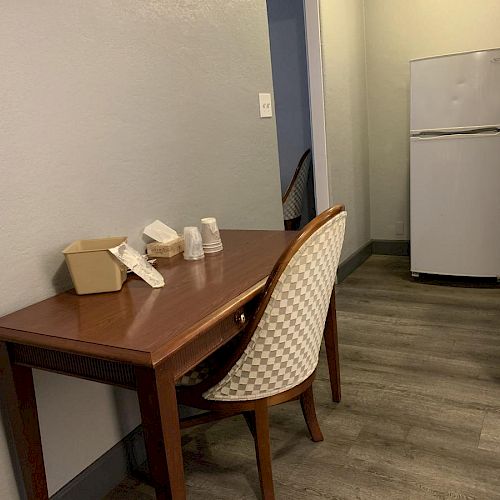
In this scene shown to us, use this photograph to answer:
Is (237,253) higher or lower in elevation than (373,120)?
lower

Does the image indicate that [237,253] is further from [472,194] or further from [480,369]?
[472,194]

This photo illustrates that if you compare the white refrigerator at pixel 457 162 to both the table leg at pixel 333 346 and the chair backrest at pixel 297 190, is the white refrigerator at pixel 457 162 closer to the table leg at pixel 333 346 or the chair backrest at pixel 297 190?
the chair backrest at pixel 297 190

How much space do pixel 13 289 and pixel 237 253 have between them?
0.72 metres

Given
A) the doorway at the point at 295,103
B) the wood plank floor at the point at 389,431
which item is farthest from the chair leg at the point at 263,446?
the doorway at the point at 295,103

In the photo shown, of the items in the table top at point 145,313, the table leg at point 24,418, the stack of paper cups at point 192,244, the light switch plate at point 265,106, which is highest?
the light switch plate at point 265,106

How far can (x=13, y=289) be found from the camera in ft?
4.58

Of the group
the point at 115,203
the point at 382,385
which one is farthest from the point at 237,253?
the point at 382,385

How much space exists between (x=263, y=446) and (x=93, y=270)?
0.70 meters

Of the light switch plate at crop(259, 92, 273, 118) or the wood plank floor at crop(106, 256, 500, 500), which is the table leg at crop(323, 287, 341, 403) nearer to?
the wood plank floor at crop(106, 256, 500, 500)

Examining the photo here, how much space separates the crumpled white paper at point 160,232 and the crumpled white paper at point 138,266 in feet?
1.11

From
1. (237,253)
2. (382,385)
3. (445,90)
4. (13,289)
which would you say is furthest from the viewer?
(445,90)

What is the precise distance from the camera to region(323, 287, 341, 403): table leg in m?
1.96

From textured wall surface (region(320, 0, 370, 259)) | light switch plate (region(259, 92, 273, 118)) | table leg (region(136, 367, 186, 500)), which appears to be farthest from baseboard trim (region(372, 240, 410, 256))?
table leg (region(136, 367, 186, 500))

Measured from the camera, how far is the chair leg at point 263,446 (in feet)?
4.77
